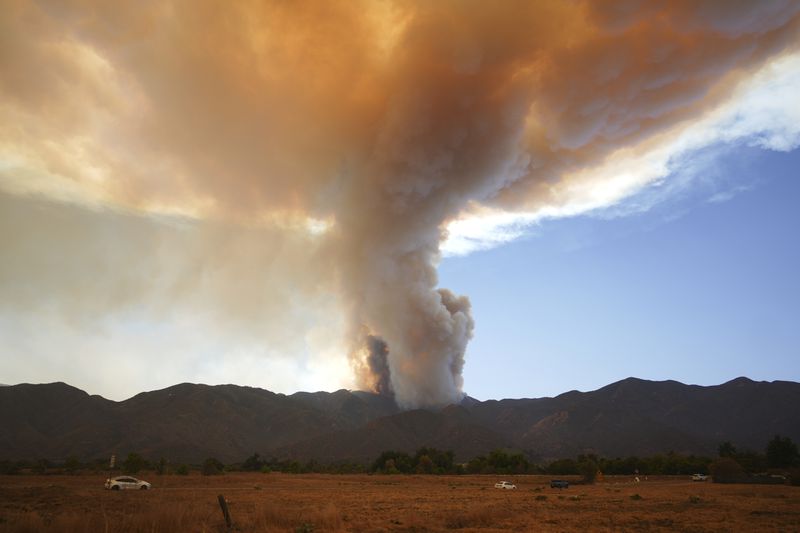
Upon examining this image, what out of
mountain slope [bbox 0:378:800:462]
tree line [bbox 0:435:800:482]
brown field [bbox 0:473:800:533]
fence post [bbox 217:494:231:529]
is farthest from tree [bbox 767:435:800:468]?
fence post [bbox 217:494:231:529]

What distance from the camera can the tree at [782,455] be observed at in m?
79.2

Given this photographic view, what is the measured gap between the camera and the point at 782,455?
7994 cm

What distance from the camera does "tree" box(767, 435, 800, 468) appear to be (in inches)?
3118

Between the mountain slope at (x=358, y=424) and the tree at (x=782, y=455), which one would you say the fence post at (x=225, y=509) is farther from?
the mountain slope at (x=358, y=424)

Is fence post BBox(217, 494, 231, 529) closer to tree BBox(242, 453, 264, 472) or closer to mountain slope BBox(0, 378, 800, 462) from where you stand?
tree BBox(242, 453, 264, 472)

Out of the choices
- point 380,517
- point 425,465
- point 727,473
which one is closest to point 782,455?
point 727,473

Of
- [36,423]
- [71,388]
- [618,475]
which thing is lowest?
[618,475]

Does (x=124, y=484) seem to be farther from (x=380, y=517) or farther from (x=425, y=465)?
(x=425, y=465)

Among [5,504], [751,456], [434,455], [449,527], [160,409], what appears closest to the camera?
[449,527]

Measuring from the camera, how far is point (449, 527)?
21.0 m

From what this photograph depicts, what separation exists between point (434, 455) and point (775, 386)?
14014cm

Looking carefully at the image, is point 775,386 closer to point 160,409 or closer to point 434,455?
point 434,455

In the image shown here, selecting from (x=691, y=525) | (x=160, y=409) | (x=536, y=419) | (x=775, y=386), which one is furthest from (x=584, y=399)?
(x=691, y=525)

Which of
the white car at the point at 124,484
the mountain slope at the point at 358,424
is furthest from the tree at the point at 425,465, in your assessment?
the white car at the point at 124,484
